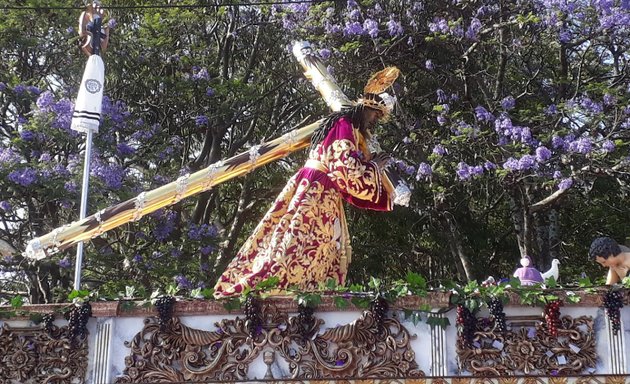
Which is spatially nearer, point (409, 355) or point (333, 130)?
point (409, 355)

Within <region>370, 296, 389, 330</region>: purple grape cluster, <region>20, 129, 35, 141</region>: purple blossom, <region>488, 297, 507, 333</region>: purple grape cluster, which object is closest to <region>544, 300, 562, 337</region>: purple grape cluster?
<region>488, 297, 507, 333</region>: purple grape cluster

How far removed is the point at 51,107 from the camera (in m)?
13.2

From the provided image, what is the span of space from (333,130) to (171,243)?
21.2 feet

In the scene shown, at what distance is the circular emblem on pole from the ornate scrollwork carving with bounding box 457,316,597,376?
6083mm

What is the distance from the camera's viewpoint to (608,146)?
11.3 meters

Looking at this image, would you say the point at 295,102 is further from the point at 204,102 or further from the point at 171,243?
the point at 171,243

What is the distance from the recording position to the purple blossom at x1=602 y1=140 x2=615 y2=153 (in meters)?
11.3

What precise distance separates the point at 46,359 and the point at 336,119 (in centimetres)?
361

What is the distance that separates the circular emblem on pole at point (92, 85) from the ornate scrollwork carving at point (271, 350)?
434cm

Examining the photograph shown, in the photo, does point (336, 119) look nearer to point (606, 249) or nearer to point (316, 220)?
point (316, 220)

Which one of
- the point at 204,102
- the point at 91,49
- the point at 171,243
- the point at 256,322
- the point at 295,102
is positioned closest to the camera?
the point at 256,322

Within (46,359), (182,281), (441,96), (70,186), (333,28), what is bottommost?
(46,359)

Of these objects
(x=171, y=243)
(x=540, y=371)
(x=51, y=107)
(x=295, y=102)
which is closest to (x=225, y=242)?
(x=171, y=243)

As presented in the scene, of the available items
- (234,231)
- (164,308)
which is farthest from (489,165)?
(164,308)
